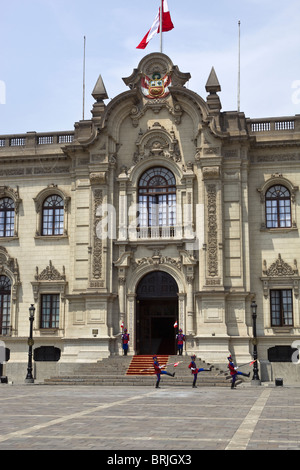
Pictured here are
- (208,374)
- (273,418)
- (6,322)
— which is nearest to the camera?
(273,418)

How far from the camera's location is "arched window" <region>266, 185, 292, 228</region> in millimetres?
35656

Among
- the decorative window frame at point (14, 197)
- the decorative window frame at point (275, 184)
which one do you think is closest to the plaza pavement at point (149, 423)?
the decorative window frame at point (275, 184)

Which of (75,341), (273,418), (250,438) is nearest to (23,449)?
(250,438)

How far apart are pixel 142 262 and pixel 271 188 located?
871 cm

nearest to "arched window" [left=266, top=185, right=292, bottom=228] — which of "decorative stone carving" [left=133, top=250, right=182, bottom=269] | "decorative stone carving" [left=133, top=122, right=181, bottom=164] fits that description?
"decorative stone carving" [left=133, top=250, right=182, bottom=269]

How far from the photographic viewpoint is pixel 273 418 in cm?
1530

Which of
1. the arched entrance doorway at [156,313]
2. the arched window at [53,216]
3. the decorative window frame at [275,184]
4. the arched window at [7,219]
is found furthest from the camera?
the arched window at [7,219]

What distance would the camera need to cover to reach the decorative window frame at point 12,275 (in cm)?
3698

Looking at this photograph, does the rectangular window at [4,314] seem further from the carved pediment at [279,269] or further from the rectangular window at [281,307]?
the rectangular window at [281,307]

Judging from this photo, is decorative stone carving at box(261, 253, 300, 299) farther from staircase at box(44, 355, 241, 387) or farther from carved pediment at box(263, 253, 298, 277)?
staircase at box(44, 355, 241, 387)

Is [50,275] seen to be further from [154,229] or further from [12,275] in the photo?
[154,229]

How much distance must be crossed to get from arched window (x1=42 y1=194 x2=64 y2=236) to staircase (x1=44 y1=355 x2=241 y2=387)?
865 cm

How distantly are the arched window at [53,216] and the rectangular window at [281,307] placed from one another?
1331cm

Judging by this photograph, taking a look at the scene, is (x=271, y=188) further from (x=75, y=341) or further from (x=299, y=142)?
(x=75, y=341)
